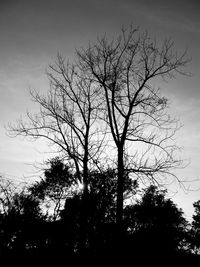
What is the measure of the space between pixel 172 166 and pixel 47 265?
7.60 m

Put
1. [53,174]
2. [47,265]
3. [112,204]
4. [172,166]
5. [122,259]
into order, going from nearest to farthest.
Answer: [47,265] < [122,259] < [112,204] < [172,166] < [53,174]

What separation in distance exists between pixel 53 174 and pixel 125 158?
687 centimetres

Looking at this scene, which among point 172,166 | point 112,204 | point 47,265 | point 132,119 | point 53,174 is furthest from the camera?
point 53,174

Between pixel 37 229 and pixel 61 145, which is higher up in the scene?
pixel 61 145

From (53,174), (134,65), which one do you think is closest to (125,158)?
(134,65)

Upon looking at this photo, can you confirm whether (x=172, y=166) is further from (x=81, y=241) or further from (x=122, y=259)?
(x=81, y=241)

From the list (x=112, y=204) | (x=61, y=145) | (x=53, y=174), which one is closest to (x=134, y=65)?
(x=61, y=145)

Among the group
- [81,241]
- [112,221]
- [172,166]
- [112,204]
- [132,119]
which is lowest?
[81,241]

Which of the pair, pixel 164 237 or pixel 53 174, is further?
pixel 53 174

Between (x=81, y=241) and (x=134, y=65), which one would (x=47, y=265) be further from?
(x=134, y=65)

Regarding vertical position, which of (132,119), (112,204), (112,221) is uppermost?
(132,119)

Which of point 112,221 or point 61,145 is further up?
point 61,145

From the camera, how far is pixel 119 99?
45.2ft

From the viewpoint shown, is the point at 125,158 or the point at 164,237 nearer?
the point at 164,237
